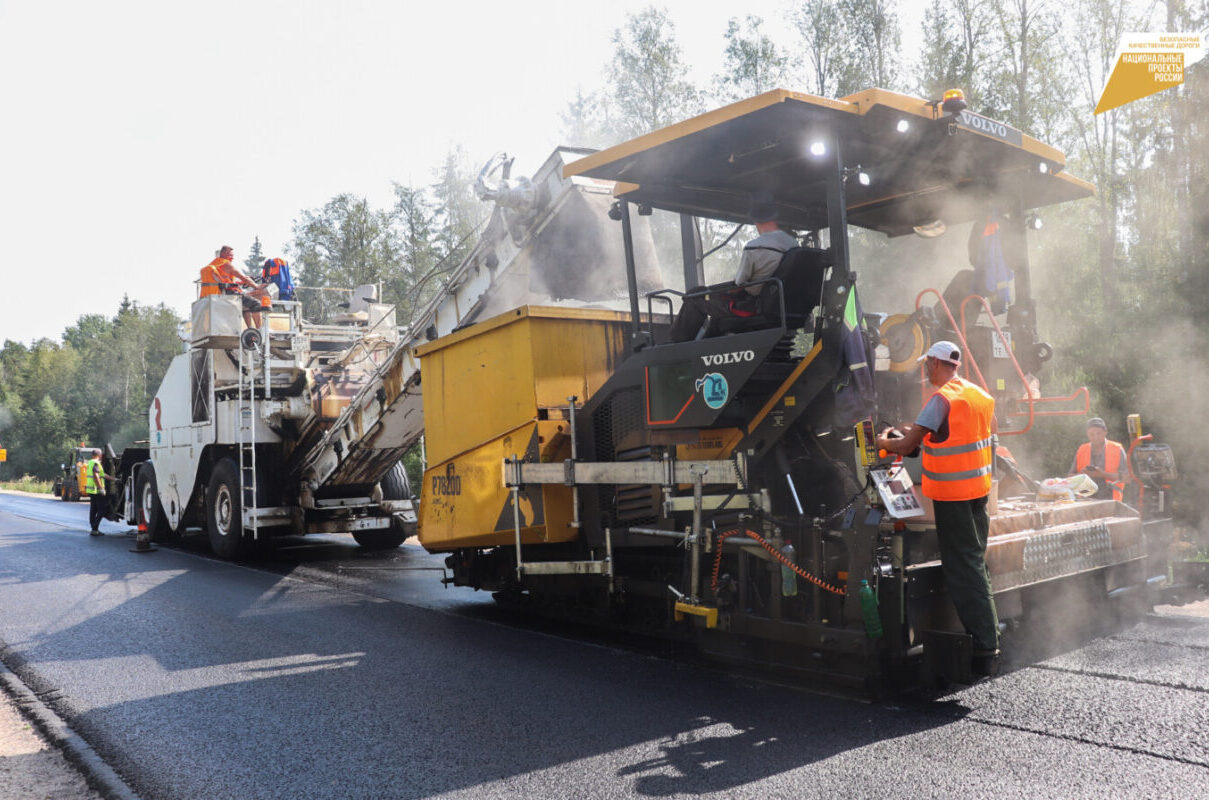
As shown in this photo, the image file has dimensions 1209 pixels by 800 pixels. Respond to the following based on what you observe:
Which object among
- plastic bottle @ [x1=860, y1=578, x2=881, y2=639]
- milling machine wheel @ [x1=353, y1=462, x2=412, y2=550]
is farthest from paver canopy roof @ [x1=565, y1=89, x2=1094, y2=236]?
milling machine wheel @ [x1=353, y1=462, x2=412, y2=550]

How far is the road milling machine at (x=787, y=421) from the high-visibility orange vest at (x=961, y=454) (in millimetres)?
173

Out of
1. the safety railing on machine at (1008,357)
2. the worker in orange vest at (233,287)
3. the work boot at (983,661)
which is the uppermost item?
the worker in orange vest at (233,287)

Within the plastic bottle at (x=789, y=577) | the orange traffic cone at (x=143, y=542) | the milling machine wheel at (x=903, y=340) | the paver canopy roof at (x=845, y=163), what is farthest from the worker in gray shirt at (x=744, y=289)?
the orange traffic cone at (x=143, y=542)

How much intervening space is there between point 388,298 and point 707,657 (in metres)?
30.8

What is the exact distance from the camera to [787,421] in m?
4.64

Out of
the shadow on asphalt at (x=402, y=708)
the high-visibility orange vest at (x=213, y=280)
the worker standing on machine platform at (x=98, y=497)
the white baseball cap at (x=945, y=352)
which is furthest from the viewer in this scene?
the worker standing on machine platform at (x=98, y=497)

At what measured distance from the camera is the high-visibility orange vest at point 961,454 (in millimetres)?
4145

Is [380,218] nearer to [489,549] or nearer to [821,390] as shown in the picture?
[489,549]

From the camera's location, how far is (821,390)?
452cm

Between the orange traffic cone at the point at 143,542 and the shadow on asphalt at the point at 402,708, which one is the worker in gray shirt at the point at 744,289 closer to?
the shadow on asphalt at the point at 402,708

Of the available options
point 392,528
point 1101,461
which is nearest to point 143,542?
point 392,528

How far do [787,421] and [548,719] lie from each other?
1769mm

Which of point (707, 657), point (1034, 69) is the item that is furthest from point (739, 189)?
point (1034, 69)

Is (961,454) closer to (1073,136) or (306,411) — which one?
(306,411)
